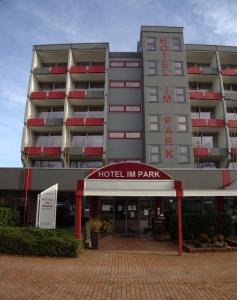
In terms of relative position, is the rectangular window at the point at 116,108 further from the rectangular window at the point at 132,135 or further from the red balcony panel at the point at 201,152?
the red balcony panel at the point at 201,152

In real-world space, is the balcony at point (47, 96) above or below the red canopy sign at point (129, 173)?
above

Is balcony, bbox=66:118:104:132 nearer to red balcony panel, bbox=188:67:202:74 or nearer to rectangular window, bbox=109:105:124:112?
rectangular window, bbox=109:105:124:112

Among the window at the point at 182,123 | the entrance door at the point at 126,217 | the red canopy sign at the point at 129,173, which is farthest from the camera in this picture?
the window at the point at 182,123

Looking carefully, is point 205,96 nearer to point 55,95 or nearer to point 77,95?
point 77,95

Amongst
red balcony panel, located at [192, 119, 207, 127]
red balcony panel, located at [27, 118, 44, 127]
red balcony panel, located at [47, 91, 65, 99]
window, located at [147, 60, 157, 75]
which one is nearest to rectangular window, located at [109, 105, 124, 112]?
window, located at [147, 60, 157, 75]

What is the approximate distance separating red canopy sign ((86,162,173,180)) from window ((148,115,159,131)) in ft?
57.0

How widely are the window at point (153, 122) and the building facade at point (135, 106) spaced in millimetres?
104

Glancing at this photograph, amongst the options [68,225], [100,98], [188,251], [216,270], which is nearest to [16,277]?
[216,270]

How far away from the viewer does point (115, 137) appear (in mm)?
34656

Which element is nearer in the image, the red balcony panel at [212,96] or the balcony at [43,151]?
the balcony at [43,151]

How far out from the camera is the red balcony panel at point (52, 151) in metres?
34.2

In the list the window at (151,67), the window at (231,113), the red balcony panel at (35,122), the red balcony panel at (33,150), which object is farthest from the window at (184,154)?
the red balcony panel at (35,122)

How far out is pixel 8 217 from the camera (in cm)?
2017

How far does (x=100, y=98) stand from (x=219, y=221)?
21.0 meters
